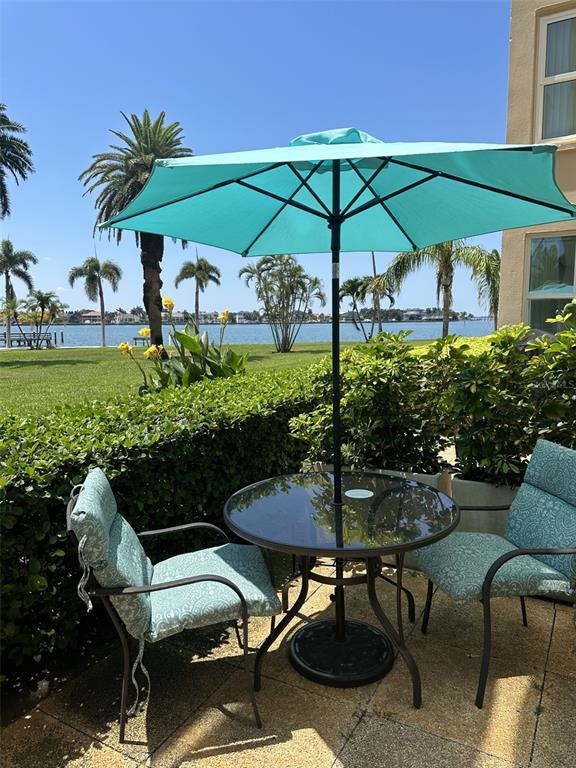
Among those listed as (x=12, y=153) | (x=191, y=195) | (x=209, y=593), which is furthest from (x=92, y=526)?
(x=12, y=153)

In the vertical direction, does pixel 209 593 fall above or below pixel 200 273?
below

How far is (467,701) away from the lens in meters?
2.34

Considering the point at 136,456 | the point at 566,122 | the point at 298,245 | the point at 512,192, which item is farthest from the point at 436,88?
the point at 136,456

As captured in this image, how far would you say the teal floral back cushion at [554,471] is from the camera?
8.86 feet

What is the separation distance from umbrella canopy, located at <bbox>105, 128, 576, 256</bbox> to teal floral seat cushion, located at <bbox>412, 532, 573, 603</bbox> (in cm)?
190

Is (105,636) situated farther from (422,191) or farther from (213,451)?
(422,191)

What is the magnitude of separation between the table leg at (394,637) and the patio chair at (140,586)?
1.57 ft

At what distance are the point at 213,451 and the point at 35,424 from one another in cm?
113

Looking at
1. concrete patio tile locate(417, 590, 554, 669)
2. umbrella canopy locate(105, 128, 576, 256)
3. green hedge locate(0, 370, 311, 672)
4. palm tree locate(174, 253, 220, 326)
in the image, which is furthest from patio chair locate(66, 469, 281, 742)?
palm tree locate(174, 253, 220, 326)

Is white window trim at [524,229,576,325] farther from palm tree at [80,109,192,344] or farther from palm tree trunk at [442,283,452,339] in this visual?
palm tree at [80,109,192,344]

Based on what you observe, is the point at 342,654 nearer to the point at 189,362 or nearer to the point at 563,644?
the point at 563,644

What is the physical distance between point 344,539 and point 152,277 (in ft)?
77.8

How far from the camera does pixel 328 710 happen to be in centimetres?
229

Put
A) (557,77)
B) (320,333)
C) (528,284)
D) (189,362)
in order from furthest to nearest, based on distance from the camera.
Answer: (320,333)
(528,284)
(557,77)
(189,362)
